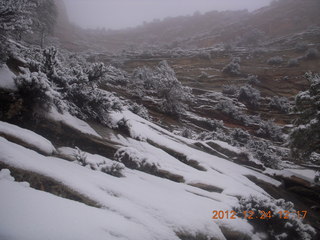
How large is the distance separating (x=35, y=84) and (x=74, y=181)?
315cm

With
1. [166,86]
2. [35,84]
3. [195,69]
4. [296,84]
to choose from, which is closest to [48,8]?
[195,69]

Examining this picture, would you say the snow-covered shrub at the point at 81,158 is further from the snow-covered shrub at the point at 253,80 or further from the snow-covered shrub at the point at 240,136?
the snow-covered shrub at the point at 253,80

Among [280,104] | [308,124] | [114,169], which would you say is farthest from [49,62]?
[280,104]

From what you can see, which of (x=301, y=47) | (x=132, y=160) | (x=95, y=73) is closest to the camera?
(x=132, y=160)

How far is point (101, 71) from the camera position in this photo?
27.2 ft

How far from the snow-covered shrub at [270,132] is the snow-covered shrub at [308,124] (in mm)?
7886

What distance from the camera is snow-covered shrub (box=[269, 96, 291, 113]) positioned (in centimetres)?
2209

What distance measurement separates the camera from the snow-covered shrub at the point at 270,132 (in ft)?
58.3

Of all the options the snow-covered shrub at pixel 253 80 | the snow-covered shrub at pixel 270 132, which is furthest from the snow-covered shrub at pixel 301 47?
the snow-covered shrub at pixel 270 132

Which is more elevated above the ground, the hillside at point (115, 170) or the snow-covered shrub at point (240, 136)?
the hillside at point (115, 170)

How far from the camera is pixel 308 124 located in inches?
378

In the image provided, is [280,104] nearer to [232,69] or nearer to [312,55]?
[232,69]

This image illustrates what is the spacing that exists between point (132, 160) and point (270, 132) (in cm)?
1594

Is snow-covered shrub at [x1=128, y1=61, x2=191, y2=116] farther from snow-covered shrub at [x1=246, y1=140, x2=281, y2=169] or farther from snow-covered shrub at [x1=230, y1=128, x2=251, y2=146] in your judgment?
snow-covered shrub at [x1=246, y1=140, x2=281, y2=169]
